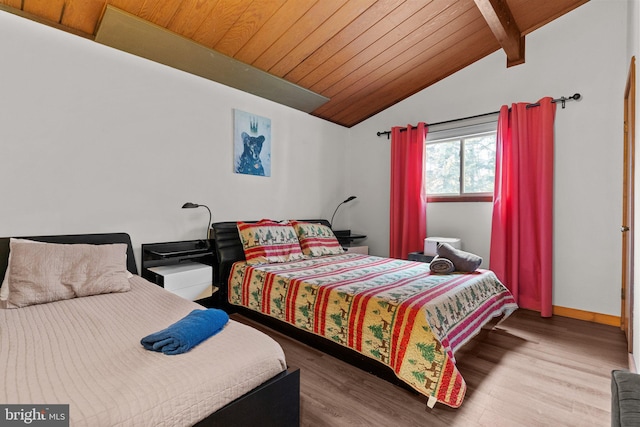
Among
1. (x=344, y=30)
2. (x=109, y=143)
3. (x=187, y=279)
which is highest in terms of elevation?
(x=344, y=30)

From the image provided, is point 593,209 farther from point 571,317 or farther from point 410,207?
point 410,207

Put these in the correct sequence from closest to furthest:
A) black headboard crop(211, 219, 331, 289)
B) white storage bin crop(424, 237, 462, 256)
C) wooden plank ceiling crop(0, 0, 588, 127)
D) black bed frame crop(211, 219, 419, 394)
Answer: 1. black bed frame crop(211, 219, 419, 394)
2. wooden plank ceiling crop(0, 0, 588, 127)
3. black headboard crop(211, 219, 331, 289)
4. white storage bin crop(424, 237, 462, 256)

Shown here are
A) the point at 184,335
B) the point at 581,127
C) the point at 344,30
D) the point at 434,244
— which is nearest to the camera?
the point at 184,335

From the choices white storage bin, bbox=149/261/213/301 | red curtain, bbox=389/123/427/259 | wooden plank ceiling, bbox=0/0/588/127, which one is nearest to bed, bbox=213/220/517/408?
white storage bin, bbox=149/261/213/301

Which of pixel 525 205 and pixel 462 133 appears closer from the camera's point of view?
pixel 525 205

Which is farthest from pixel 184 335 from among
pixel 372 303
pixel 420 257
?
pixel 420 257

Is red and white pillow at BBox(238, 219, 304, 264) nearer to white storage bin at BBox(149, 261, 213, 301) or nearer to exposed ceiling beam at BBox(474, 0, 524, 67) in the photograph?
white storage bin at BBox(149, 261, 213, 301)

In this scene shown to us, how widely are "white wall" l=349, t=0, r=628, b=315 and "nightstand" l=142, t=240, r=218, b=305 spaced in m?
3.07

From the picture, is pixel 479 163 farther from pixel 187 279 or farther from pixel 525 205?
pixel 187 279

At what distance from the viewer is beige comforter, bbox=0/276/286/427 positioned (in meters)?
0.81

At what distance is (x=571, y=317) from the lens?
299 centimetres

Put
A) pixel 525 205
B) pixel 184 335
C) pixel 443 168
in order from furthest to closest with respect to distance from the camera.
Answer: pixel 443 168
pixel 525 205
pixel 184 335

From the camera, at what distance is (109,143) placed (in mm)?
2439

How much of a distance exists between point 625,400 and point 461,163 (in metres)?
3.32
